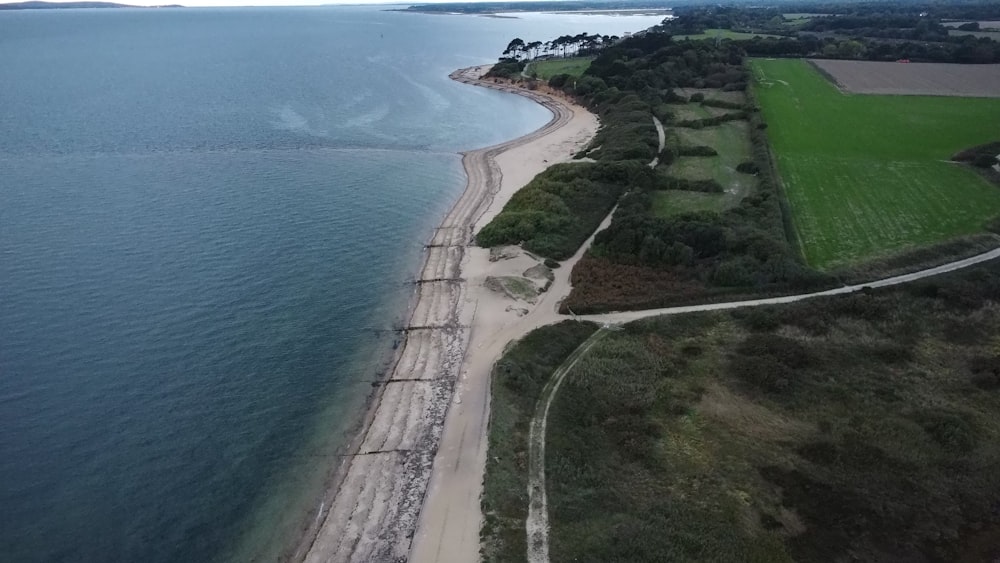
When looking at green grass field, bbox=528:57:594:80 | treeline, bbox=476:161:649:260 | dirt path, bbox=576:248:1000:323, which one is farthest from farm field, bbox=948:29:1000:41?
dirt path, bbox=576:248:1000:323

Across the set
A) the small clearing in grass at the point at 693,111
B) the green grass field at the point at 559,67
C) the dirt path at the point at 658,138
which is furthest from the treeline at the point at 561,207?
the green grass field at the point at 559,67

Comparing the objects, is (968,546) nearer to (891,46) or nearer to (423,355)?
(423,355)

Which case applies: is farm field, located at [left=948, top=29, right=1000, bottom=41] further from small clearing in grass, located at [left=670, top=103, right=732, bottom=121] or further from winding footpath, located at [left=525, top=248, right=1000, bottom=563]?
winding footpath, located at [left=525, top=248, right=1000, bottom=563]

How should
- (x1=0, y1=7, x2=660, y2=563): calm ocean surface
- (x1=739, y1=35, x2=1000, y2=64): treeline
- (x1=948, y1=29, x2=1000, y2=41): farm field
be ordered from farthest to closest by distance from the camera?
(x1=948, y1=29, x2=1000, y2=41): farm field
(x1=739, y1=35, x2=1000, y2=64): treeline
(x1=0, y1=7, x2=660, y2=563): calm ocean surface

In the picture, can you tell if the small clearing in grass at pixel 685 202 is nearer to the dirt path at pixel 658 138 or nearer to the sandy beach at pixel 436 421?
the dirt path at pixel 658 138

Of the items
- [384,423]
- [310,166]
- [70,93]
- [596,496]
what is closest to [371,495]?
[384,423]

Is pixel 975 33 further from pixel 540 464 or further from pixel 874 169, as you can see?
pixel 540 464
